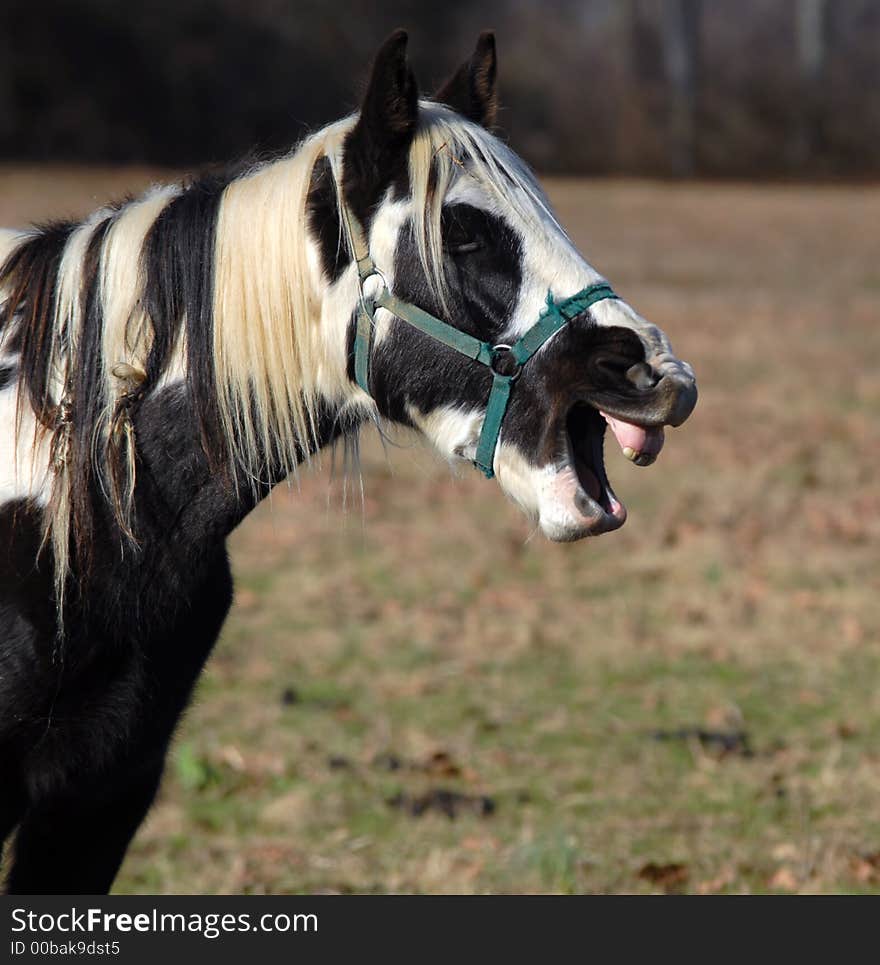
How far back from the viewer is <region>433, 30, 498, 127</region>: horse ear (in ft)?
9.19

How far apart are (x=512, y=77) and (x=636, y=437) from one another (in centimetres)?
3807

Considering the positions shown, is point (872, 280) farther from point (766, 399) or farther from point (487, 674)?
point (487, 674)

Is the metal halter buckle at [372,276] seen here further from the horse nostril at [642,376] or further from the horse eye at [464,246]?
the horse nostril at [642,376]

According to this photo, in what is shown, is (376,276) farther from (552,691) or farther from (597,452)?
(552,691)

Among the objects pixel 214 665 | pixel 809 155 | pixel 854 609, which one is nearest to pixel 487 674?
pixel 214 665

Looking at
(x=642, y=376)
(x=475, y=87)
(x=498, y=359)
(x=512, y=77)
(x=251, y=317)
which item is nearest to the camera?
(x=642, y=376)

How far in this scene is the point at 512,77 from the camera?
3859cm

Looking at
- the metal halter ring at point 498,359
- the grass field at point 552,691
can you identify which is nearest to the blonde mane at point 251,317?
the metal halter ring at point 498,359

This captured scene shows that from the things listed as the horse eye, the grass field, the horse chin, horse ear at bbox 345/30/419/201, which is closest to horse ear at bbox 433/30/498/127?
horse ear at bbox 345/30/419/201

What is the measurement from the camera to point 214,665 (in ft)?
19.6

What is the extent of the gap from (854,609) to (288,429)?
481 cm

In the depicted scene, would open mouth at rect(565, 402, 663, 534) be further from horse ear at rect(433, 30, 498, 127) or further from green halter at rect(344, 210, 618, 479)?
horse ear at rect(433, 30, 498, 127)

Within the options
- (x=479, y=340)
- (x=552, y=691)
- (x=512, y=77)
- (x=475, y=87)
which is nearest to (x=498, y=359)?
(x=479, y=340)

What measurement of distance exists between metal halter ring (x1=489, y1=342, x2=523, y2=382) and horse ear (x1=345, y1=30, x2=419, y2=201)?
0.39 m
